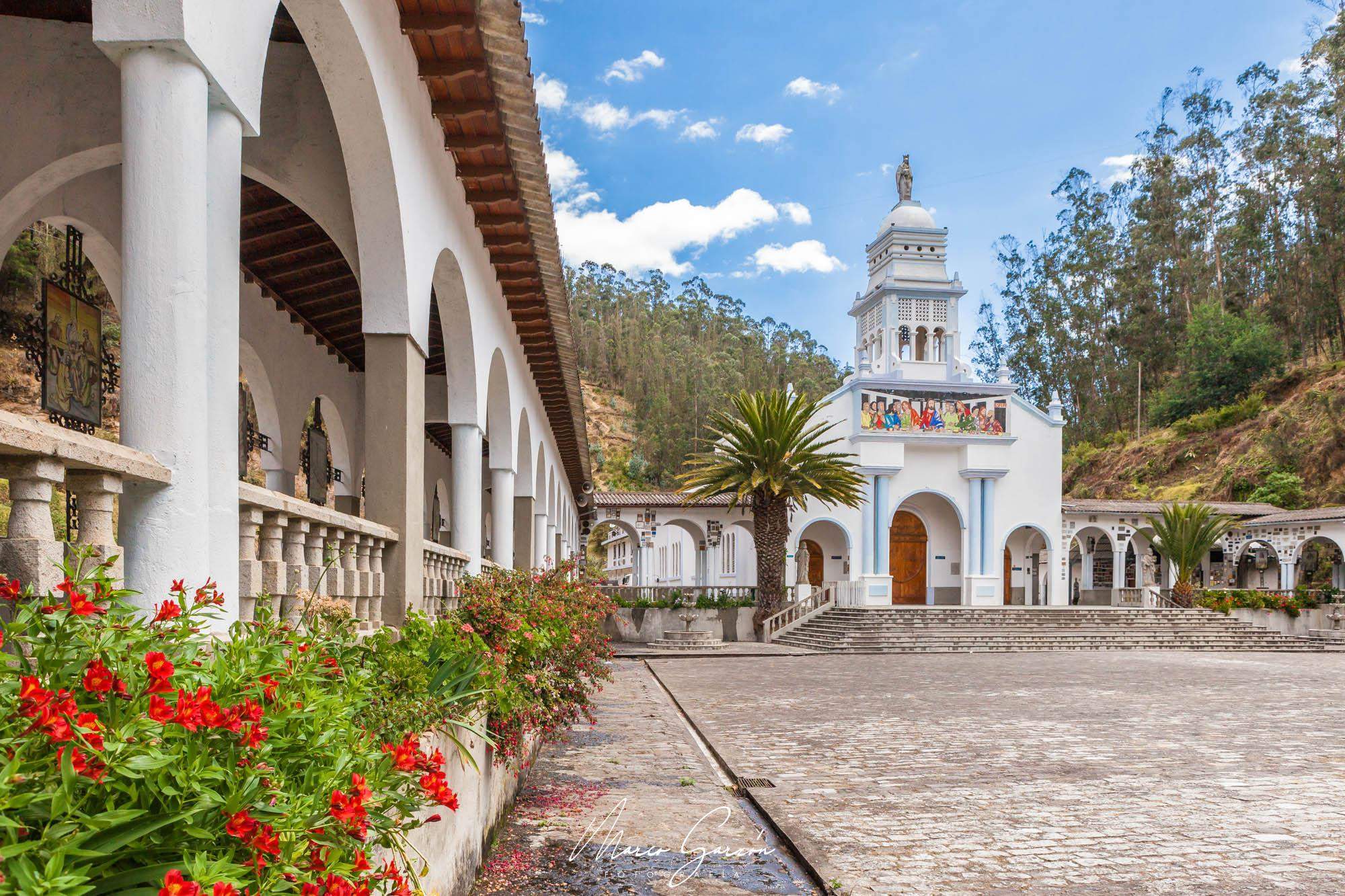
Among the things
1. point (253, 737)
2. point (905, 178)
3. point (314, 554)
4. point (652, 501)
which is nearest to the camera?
point (253, 737)

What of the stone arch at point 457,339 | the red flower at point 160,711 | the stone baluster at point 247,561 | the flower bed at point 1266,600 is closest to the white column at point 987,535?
the flower bed at point 1266,600

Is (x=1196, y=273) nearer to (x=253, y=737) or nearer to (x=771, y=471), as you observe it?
(x=771, y=471)

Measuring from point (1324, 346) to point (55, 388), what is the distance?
59.4 metres

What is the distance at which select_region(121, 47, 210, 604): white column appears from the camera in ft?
11.6

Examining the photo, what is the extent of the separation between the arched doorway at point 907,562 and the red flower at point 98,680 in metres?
35.0

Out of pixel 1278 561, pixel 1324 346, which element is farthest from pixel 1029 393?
pixel 1278 561

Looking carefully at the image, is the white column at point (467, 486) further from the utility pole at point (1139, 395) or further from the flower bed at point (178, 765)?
the utility pole at point (1139, 395)

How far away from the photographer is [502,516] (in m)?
12.3

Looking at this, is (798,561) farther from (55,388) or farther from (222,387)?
(222,387)

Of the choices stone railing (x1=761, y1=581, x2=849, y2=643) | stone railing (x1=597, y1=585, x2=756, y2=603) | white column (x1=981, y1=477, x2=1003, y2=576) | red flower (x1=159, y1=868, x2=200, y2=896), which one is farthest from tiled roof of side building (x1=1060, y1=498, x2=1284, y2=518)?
red flower (x1=159, y1=868, x2=200, y2=896)

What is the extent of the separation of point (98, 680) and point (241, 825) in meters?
0.34

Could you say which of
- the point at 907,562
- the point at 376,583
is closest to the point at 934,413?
the point at 907,562

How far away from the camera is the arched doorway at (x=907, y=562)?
3588 cm

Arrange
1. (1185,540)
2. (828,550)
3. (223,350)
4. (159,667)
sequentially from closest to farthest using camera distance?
(159,667), (223,350), (1185,540), (828,550)
